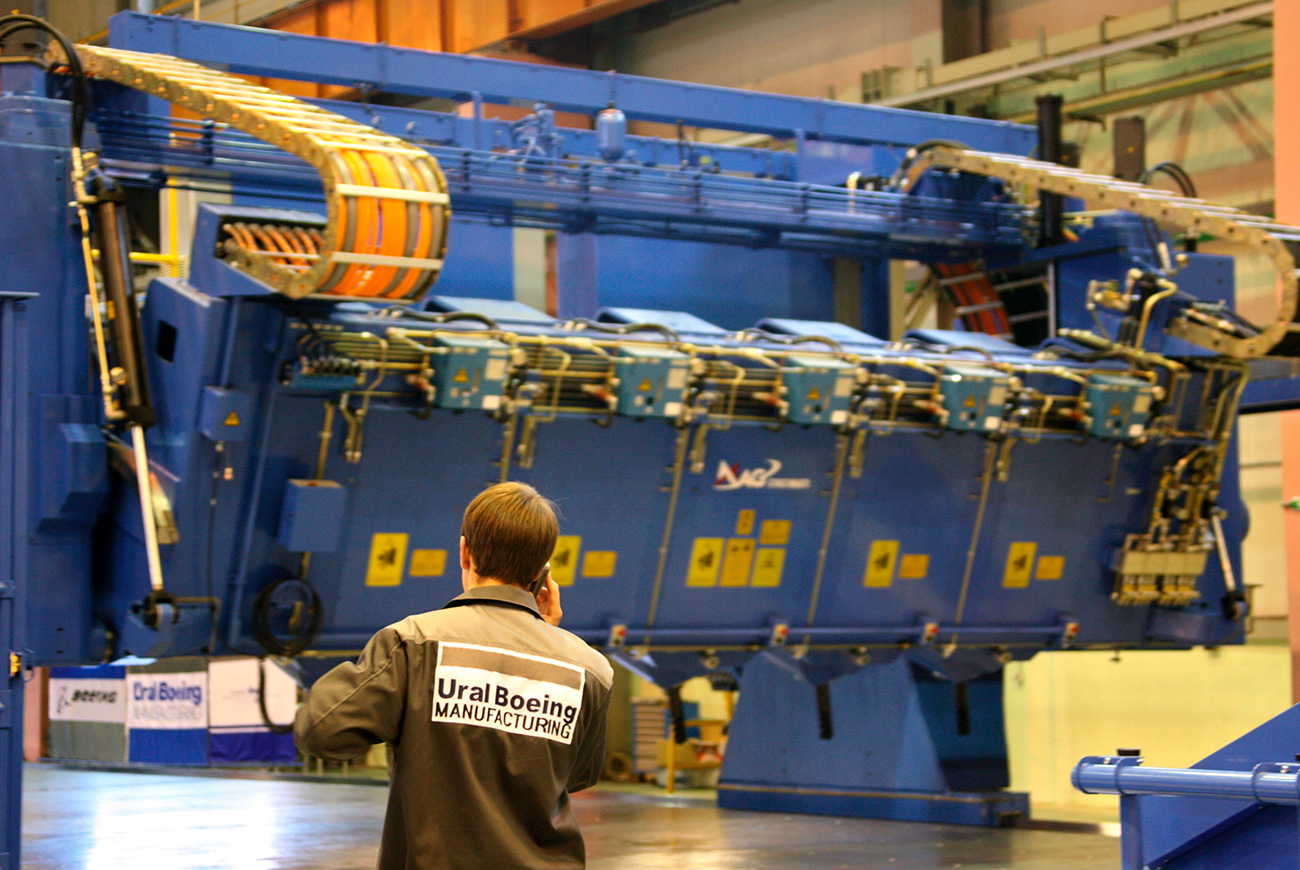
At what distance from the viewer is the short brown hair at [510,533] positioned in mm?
2893

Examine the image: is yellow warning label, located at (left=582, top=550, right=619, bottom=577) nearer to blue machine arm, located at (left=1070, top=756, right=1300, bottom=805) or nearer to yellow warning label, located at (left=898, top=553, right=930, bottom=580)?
yellow warning label, located at (left=898, top=553, right=930, bottom=580)

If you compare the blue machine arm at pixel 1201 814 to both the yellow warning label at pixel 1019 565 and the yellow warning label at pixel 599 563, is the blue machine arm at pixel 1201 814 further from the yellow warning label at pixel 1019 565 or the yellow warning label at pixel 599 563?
the yellow warning label at pixel 1019 565

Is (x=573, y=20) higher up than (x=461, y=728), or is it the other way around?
(x=573, y=20)

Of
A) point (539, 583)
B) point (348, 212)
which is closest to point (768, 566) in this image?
point (348, 212)

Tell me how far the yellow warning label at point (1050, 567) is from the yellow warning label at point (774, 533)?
207 centimetres

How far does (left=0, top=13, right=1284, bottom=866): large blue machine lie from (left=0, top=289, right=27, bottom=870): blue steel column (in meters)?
0.02

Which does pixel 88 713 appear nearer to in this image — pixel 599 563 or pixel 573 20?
pixel 573 20

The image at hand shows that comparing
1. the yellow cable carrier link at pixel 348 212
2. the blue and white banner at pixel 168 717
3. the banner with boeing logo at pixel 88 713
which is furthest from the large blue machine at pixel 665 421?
the banner with boeing logo at pixel 88 713

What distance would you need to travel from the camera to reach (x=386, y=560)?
861 cm

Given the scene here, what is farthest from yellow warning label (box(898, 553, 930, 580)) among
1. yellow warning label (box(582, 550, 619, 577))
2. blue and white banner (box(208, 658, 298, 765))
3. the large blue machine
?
blue and white banner (box(208, 658, 298, 765))

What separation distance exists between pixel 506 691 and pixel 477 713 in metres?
0.07

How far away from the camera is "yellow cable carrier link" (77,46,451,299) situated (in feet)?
23.1

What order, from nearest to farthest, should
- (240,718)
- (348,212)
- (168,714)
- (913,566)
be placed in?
(348,212) < (913,566) < (240,718) < (168,714)

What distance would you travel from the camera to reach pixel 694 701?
1927 cm
